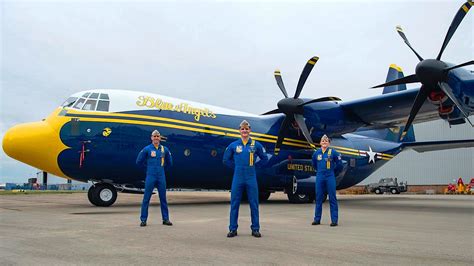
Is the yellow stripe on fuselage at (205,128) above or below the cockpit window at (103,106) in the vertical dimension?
below

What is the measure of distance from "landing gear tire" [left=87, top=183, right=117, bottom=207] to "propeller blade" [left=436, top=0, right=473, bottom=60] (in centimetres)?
1126

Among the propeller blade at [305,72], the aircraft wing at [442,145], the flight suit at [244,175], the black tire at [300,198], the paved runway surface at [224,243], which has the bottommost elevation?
the black tire at [300,198]

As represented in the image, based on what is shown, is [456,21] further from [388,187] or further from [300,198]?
Answer: [388,187]

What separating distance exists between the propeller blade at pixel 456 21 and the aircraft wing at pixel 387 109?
1889mm

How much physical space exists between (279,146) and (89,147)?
7.28 meters

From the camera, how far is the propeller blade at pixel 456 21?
38.9 feet

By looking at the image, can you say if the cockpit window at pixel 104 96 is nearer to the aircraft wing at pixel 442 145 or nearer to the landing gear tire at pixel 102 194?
the landing gear tire at pixel 102 194

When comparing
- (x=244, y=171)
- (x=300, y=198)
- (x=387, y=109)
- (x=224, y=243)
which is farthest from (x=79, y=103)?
(x=387, y=109)

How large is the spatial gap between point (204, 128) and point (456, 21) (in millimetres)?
8971

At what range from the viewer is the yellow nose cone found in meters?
12.0

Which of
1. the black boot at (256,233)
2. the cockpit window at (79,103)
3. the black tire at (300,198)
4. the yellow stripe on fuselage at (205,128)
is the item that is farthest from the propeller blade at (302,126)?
the black boot at (256,233)

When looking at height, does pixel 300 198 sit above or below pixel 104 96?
below

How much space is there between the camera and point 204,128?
47.6 ft

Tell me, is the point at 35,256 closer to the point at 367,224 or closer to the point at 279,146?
the point at 367,224
